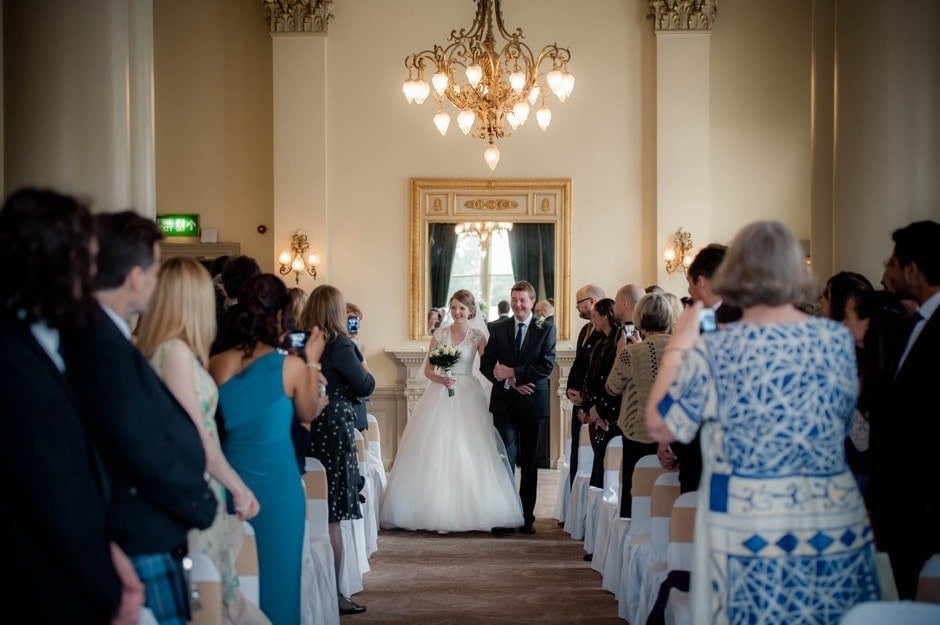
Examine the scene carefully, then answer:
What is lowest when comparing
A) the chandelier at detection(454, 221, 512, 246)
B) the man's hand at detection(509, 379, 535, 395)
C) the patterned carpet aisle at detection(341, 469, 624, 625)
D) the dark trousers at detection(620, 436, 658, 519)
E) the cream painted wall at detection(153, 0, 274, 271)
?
the patterned carpet aisle at detection(341, 469, 624, 625)

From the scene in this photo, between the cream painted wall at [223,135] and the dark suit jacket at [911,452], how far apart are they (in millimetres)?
9557

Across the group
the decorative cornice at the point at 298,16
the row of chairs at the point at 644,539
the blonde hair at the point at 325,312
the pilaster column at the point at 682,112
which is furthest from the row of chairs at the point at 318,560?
the decorative cornice at the point at 298,16

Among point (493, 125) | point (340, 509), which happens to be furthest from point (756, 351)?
point (493, 125)

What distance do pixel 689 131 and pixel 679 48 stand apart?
37.1 inches

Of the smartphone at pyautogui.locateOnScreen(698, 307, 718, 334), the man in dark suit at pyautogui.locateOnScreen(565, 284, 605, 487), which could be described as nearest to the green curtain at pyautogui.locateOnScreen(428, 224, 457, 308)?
the man in dark suit at pyautogui.locateOnScreen(565, 284, 605, 487)

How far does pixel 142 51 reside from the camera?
5836mm

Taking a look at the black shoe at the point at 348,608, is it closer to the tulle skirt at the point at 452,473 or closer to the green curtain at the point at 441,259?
the tulle skirt at the point at 452,473

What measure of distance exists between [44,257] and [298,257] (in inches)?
383

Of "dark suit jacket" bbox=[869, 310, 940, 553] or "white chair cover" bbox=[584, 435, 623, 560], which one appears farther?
"white chair cover" bbox=[584, 435, 623, 560]

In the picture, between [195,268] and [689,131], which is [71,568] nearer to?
[195,268]

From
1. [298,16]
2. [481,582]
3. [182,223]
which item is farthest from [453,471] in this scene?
[298,16]

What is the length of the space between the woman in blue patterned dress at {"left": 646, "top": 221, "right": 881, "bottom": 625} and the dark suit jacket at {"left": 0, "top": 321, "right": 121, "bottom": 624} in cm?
147

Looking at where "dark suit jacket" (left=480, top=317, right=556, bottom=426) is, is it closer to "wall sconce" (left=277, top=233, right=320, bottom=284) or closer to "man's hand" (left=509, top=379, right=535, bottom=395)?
"man's hand" (left=509, top=379, right=535, bottom=395)

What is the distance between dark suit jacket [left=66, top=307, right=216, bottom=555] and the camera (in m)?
2.41
